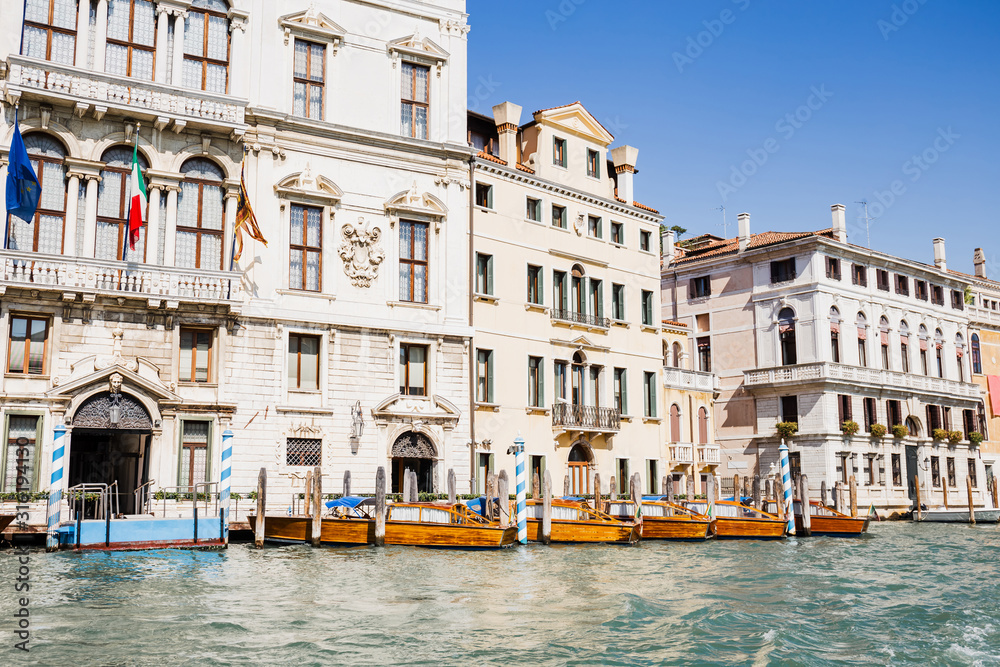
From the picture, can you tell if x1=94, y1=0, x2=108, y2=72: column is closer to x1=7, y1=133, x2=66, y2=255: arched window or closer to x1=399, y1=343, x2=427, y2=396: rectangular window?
x1=7, y1=133, x2=66, y2=255: arched window

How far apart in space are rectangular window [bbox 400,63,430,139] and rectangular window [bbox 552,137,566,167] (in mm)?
6185

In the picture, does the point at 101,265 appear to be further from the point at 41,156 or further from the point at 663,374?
the point at 663,374

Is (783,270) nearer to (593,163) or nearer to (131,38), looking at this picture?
(593,163)

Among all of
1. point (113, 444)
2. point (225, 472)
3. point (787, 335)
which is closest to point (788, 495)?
point (787, 335)

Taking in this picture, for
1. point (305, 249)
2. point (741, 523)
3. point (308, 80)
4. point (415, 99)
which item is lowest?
point (741, 523)

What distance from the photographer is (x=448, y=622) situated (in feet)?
40.8

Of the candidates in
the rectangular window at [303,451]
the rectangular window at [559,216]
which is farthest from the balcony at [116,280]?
the rectangular window at [559,216]

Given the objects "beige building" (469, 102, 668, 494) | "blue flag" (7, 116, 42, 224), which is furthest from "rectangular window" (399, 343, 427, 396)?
"blue flag" (7, 116, 42, 224)

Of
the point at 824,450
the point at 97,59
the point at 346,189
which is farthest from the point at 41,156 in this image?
the point at 824,450

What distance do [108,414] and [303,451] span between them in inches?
195

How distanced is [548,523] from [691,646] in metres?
11.6

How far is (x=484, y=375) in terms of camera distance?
29297mm

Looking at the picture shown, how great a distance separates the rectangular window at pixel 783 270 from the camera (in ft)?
142

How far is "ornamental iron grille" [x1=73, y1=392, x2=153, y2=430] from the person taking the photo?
22.2 metres
